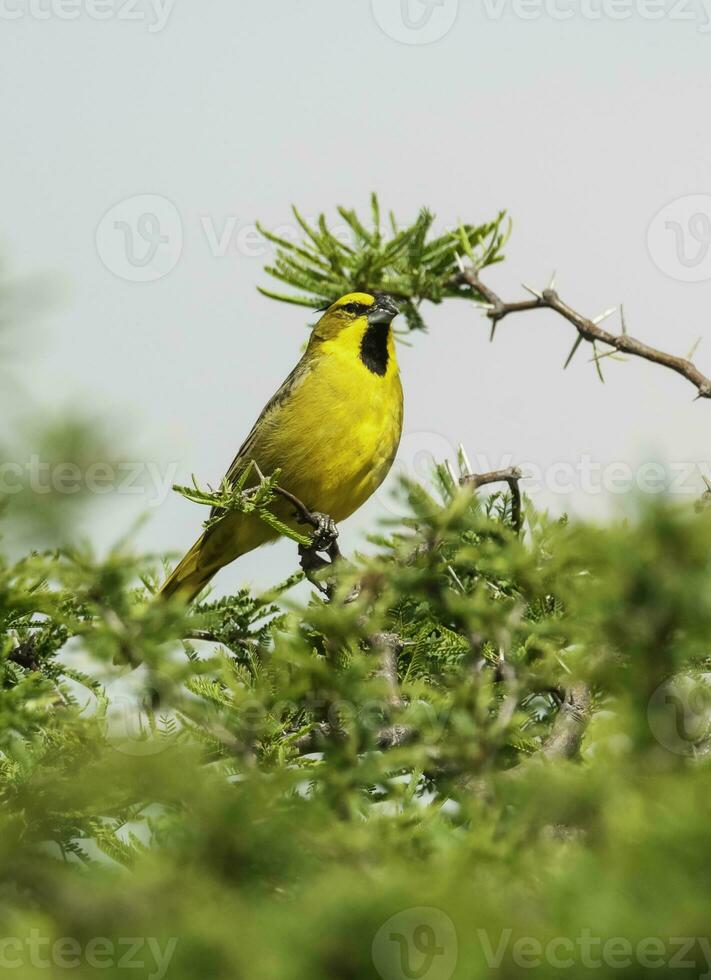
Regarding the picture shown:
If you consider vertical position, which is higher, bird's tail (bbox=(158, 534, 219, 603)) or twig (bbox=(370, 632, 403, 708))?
twig (bbox=(370, 632, 403, 708))

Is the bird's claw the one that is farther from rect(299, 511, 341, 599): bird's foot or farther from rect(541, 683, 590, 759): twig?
rect(541, 683, 590, 759): twig

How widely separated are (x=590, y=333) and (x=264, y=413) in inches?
100

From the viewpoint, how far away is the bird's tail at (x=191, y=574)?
505 centimetres

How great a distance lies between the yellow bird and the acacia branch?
1.48 m

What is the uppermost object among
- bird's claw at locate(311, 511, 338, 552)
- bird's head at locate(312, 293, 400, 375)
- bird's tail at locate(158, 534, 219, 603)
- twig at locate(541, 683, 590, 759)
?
bird's head at locate(312, 293, 400, 375)

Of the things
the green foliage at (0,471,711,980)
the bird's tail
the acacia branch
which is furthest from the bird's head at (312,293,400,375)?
the green foliage at (0,471,711,980)

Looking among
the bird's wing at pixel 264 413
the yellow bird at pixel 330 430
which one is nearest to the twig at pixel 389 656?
the yellow bird at pixel 330 430

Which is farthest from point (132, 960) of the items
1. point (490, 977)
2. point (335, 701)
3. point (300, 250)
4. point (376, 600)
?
point (300, 250)

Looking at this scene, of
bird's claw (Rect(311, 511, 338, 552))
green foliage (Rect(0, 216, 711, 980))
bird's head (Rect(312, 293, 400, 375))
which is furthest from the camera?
bird's head (Rect(312, 293, 400, 375))

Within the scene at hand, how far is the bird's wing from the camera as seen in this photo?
500 centimetres

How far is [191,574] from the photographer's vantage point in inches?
207

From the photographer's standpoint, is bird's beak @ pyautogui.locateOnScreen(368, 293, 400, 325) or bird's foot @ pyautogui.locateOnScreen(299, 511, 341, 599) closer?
bird's foot @ pyautogui.locateOnScreen(299, 511, 341, 599)

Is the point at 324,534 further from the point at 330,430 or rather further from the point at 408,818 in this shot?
the point at 408,818

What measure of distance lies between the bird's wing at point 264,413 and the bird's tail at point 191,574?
0.37 m
